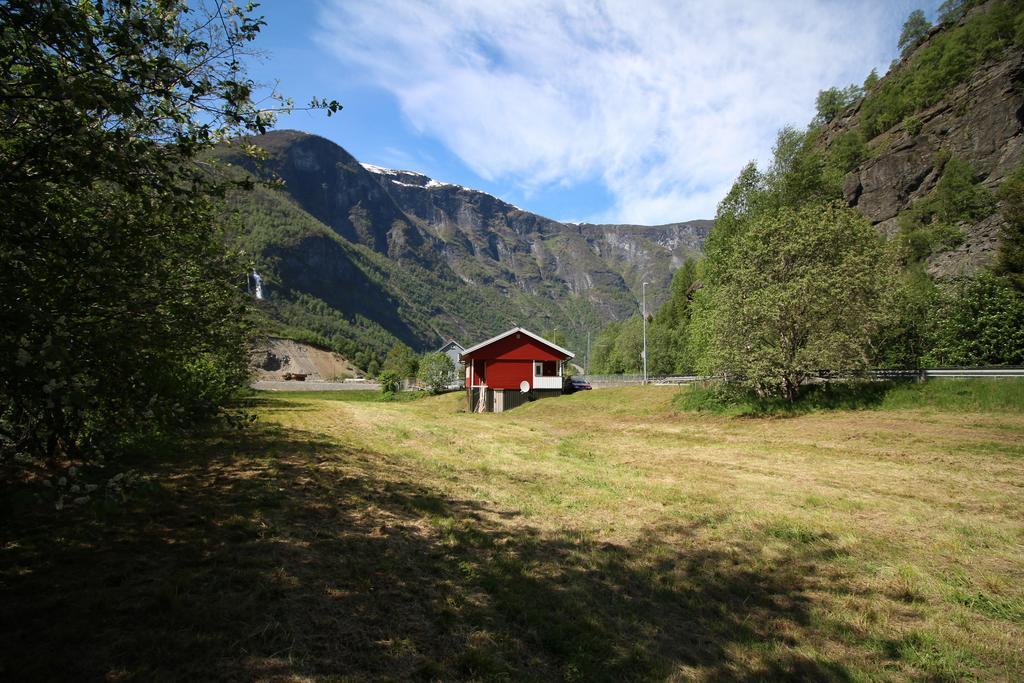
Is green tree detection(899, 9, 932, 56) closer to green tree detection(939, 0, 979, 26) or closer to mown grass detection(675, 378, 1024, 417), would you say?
green tree detection(939, 0, 979, 26)

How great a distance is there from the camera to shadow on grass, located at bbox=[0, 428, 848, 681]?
11.6 ft

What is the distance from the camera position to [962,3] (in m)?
67.3

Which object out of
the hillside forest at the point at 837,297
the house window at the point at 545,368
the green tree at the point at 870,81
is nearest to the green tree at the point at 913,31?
the green tree at the point at 870,81

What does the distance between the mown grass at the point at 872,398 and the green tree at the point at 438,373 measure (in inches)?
1507

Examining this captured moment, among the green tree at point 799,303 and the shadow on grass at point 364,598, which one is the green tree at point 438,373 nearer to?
the green tree at point 799,303

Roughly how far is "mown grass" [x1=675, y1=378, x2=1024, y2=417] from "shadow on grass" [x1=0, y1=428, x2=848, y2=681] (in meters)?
18.8

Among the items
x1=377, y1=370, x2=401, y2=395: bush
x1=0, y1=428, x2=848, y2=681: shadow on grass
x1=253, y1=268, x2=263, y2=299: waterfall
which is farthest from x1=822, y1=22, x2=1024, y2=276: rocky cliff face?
x1=377, y1=370, x2=401, y2=395: bush

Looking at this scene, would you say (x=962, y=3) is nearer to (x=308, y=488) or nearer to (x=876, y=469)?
(x=876, y=469)

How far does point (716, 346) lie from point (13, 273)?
2600cm

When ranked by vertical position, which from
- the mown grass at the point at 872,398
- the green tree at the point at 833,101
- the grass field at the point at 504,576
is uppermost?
the green tree at the point at 833,101

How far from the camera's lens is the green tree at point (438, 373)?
6156 centimetres

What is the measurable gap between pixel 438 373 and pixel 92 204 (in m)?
57.2

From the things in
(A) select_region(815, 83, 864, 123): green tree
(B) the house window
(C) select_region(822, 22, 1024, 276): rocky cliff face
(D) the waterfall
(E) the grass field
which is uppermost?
(A) select_region(815, 83, 864, 123): green tree

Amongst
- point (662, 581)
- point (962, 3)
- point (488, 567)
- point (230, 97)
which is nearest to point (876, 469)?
point (662, 581)
